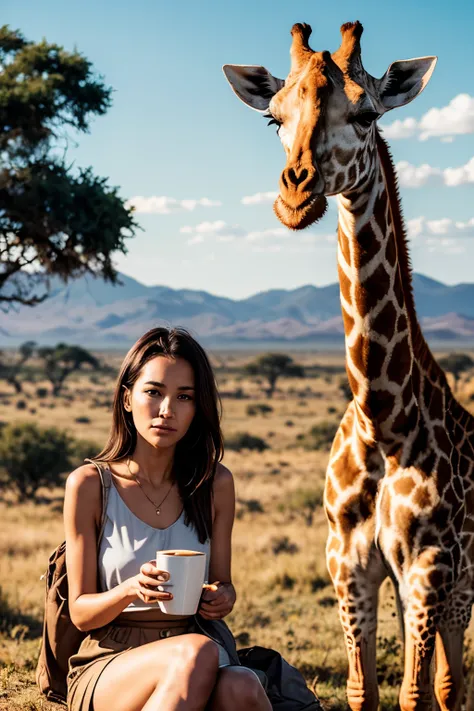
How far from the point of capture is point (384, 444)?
4.04 meters

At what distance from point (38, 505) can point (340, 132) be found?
50.7 feet

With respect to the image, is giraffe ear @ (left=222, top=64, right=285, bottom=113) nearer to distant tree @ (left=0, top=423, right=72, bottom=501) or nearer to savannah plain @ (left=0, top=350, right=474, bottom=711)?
savannah plain @ (left=0, top=350, right=474, bottom=711)

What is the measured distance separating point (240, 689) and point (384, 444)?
4.95ft

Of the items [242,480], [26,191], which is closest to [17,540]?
[26,191]

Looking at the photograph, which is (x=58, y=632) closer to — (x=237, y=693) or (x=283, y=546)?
(x=237, y=693)

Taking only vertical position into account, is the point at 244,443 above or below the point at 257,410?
below

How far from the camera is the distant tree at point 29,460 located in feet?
62.0

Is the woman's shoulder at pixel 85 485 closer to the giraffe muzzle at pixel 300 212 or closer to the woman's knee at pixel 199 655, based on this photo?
the woman's knee at pixel 199 655

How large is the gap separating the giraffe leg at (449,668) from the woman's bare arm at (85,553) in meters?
1.97

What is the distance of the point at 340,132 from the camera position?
345 cm

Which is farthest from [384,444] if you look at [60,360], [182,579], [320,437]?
[60,360]

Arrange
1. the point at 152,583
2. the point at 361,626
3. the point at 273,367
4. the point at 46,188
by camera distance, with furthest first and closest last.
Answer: the point at 273,367, the point at 46,188, the point at 361,626, the point at 152,583

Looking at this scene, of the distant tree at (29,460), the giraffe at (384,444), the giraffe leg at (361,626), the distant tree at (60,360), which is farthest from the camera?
the distant tree at (60,360)

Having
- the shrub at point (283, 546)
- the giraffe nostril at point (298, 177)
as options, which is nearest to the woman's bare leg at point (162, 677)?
the giraffe nostril at point (298, 177)
